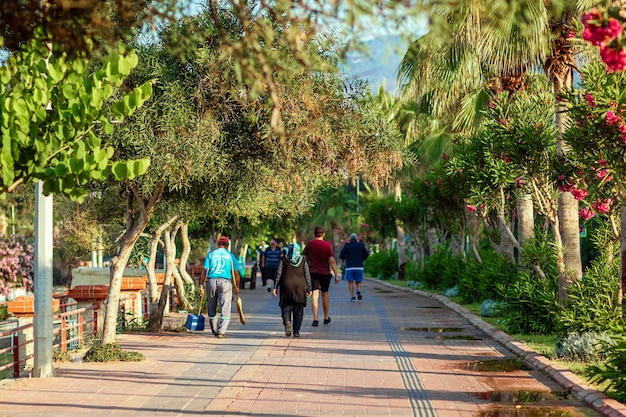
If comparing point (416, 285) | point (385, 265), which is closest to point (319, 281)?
point (416, 285)

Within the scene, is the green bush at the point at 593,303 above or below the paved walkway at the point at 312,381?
above

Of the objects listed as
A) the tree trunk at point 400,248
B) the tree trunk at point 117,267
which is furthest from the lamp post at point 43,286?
the tree trunk at point 400,248

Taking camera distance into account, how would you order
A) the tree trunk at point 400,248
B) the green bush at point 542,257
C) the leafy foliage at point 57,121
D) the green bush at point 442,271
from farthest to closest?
1. the tree trunk at point 400,248
2. the green bush at point 442,271
3. the green bush at point 542,257
4. the leafy foliage at point 57,121

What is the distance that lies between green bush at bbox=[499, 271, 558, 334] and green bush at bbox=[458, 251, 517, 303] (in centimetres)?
112

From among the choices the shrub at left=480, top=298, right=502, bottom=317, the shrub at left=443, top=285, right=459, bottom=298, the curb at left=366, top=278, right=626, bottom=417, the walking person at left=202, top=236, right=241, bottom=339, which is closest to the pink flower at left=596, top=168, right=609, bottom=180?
the curb at left=366, top=278, right=626, bottom=417

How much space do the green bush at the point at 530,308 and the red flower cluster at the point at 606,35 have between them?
11.5m

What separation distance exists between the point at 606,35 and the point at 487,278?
1791 cm

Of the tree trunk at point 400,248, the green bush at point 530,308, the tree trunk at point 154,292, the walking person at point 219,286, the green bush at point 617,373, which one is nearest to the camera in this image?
the green bush at point 617,373

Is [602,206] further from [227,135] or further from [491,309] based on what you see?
[491,309]

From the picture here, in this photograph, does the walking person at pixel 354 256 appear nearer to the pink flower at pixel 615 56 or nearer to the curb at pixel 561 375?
the curb at pixel 561 375

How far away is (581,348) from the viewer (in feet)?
42.2

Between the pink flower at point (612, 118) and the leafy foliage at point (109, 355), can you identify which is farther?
the leafy foliage at point (109, 355)

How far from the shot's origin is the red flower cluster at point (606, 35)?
489 cm

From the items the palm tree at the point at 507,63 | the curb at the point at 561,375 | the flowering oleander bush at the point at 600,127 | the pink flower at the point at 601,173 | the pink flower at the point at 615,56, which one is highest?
the palm tree at the point at 507,63
